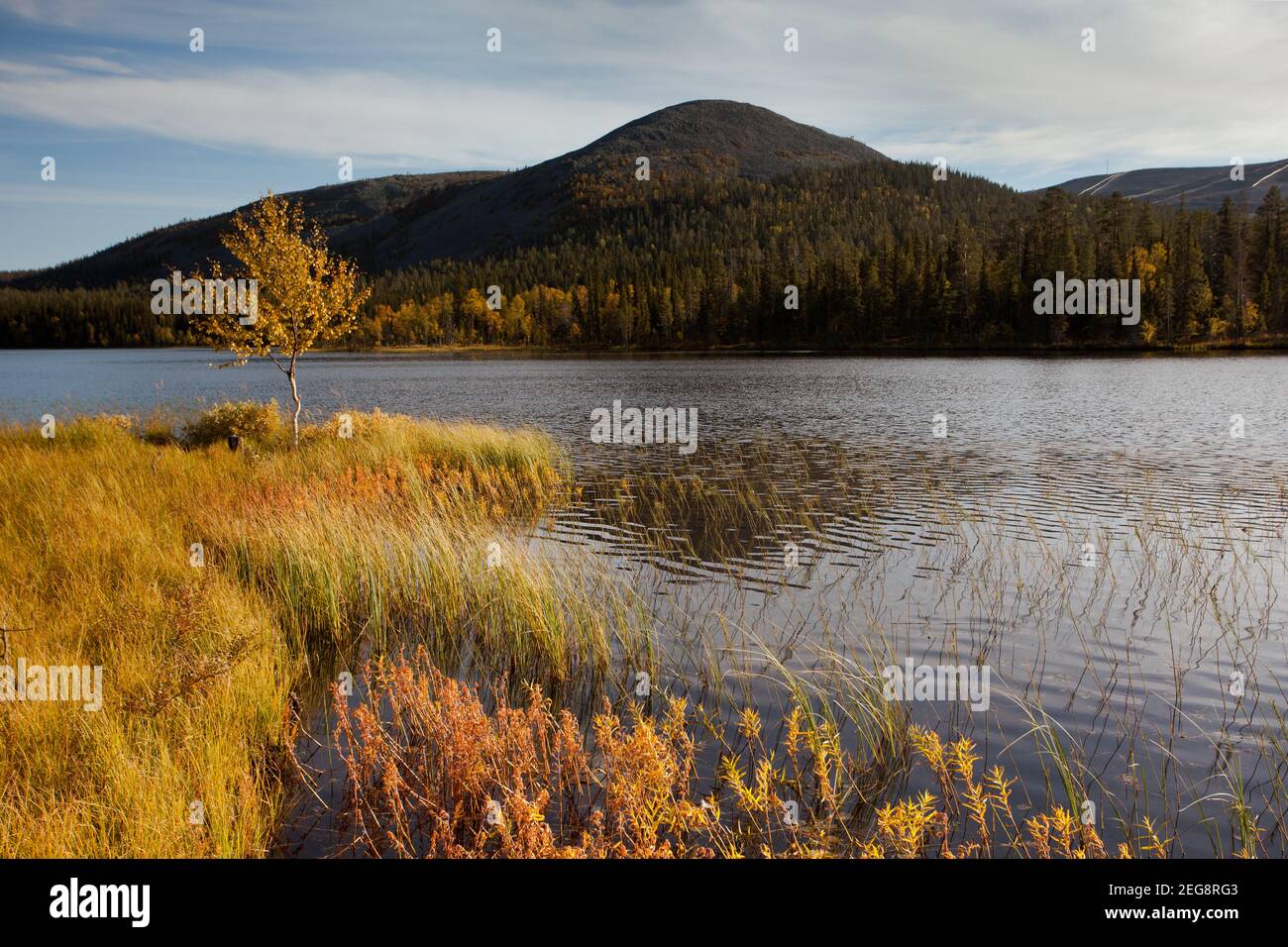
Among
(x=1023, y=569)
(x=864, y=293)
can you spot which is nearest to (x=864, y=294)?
(x=864, y=293)

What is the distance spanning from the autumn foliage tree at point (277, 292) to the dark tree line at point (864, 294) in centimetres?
1604

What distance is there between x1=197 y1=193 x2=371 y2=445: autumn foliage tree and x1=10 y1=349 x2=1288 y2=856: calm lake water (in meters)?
8.81

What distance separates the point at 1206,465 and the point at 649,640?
20.0 m

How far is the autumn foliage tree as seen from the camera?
69.9ft

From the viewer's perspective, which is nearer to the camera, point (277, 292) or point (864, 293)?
point (277, 292)

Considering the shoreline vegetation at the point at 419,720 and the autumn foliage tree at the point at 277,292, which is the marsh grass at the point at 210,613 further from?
the autumn foliage tree at the point at 277,292

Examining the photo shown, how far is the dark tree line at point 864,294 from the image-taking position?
287ft

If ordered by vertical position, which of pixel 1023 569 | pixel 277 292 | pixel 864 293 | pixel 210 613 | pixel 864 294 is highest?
pixel 864 293

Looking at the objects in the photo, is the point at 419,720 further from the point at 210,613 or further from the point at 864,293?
the point at 864,293

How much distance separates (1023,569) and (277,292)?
20.0m

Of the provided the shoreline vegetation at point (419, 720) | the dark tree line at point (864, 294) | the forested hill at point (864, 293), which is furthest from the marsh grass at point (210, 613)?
the forested hill at point (864, 293)

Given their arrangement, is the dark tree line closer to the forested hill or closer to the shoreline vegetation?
the forested hill

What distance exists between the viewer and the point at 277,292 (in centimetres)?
2178
